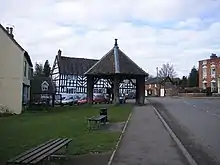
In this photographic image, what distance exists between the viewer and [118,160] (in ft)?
33.5

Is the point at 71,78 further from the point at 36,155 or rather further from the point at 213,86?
the point at 36,155

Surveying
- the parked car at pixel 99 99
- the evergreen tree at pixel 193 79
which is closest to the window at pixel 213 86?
the evergreen tree at pixel 193 79

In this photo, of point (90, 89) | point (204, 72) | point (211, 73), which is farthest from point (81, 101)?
point (204, 72)

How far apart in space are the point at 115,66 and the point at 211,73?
130ft

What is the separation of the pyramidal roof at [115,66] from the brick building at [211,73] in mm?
34357

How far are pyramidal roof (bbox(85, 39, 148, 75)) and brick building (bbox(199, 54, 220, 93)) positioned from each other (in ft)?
113

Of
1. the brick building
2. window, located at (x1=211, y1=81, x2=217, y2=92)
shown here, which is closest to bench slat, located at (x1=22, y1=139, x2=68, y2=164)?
the brick building

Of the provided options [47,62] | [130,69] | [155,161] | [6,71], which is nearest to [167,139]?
[155,161]

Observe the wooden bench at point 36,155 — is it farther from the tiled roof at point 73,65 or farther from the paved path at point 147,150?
the tiled roof at point 73,65

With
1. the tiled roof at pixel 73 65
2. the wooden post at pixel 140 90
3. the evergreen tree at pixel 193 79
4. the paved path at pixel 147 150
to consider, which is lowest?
the paved path at pixel 147 150

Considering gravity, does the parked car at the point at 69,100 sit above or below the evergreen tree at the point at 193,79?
below

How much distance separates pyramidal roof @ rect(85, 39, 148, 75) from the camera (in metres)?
42.4

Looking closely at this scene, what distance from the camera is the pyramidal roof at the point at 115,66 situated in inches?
1668

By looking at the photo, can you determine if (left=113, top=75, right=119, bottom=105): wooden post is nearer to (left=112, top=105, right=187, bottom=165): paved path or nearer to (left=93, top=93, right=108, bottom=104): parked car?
(left=93, top=93, right=108, bottom=104): parked car
